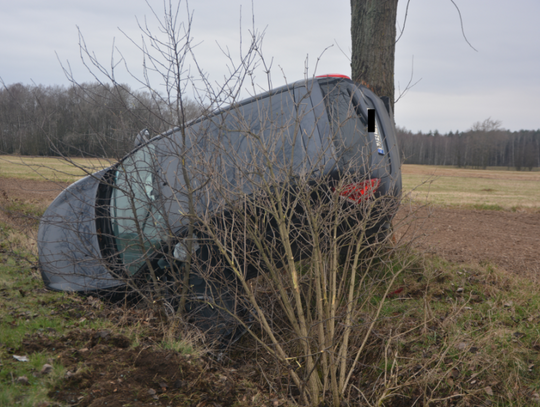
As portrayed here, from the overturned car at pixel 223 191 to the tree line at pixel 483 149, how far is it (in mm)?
77167

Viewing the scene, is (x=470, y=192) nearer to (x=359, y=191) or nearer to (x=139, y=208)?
(x=359, y=191)

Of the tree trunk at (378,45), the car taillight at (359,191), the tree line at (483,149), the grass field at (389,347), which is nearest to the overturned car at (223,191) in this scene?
the car taillight at (359,191)

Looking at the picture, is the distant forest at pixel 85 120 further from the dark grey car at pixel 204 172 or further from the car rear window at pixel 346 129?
the car rear window at pixel 346 129

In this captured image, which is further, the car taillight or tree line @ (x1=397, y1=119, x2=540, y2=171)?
tree line @ (x1=397, y1=119, x2=540, y2=171)

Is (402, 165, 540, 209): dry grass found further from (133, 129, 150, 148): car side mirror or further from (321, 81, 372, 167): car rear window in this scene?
(133, 129, 150, 148): car side mirror

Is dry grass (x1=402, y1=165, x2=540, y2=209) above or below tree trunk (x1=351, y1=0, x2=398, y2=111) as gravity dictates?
below

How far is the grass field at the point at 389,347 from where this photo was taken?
2.79 meters

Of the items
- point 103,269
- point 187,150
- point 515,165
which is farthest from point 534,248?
point 515,165

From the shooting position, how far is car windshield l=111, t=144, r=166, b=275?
3.56 meters

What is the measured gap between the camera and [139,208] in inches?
145

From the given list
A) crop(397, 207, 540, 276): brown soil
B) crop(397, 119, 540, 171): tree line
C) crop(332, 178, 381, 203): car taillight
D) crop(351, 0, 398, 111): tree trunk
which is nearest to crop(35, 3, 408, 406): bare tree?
crop(332, 178, 381, 203): car taillight

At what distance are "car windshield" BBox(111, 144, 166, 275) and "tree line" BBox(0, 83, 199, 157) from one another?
0.18 meters

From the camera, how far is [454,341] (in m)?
3.22

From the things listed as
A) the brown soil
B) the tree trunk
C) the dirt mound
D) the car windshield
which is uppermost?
the tree trunk
